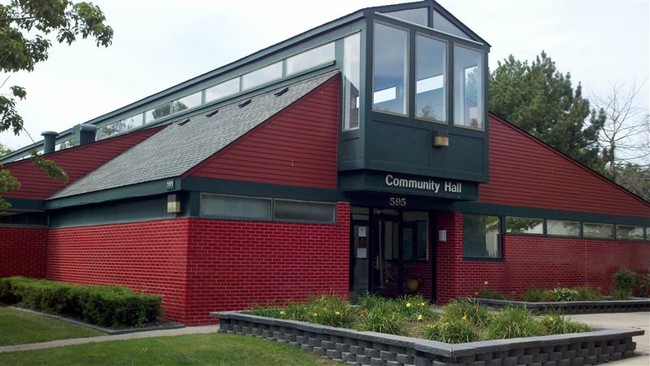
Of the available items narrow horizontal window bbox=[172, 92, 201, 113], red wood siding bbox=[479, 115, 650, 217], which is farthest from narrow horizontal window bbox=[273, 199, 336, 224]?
narrow horizontal window bbox=[172, 92, 201, 113]

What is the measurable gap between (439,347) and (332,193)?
827 cm

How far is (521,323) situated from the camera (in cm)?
1032

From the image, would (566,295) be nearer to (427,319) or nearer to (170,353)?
(427,319)

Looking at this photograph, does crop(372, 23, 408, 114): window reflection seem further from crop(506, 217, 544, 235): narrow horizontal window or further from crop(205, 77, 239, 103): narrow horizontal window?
crop(205, 77, 239, 103): narrow horizontal window

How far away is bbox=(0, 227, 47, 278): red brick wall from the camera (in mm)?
20047

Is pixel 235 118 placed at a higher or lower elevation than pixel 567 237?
higher

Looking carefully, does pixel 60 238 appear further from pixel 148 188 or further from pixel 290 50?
pixel 290 50

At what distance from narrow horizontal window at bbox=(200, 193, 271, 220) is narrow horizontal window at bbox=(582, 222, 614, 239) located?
12103 mm

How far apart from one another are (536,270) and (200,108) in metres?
12.1

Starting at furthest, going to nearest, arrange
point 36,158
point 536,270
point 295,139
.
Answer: point 536,270, point 295,139, point 36,158

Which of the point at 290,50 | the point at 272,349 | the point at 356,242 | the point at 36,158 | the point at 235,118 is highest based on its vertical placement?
the point at 290,50

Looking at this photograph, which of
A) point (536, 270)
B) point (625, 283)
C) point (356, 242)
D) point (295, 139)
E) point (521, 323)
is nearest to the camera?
point (521, 323)

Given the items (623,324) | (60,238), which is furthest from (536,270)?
(60,238)

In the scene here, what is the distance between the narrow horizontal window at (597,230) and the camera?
74.7 ft
